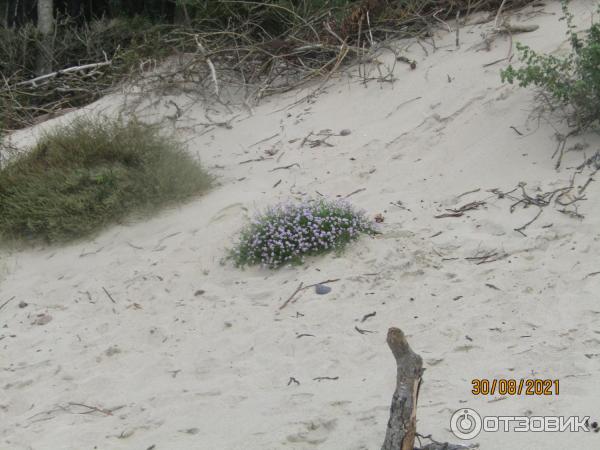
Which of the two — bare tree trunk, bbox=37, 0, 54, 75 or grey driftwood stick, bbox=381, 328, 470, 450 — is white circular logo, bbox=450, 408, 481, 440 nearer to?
grey driftwood stick, bbox=381, 328, 470, 450

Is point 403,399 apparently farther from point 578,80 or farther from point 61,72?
point 61,72

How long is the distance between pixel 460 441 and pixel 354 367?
0.97 metres

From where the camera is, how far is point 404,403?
8.05 feet

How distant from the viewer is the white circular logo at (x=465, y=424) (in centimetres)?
271

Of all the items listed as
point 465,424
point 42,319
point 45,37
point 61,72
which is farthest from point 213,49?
point 465,424

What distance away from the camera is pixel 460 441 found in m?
2.68

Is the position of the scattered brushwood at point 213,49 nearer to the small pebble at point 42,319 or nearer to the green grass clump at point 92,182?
the green grass clump at point 92,182

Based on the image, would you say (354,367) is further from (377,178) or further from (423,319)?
(377,178)

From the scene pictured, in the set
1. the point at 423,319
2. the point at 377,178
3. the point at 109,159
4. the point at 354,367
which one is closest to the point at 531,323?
the point at 423,319

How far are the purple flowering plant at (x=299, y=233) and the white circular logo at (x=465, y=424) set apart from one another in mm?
1958

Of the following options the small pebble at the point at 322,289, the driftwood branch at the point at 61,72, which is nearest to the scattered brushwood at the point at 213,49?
the driftwood branch at the point at 61,72

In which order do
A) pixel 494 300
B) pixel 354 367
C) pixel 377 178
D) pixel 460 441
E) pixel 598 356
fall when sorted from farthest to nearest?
pixel 377 178
pixel 494 300
pixel 354 367
pixel 598 356
pixel 460 441
